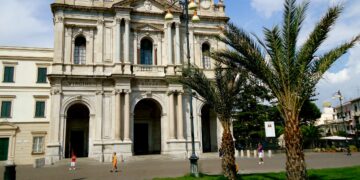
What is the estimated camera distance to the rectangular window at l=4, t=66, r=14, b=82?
33.2 m

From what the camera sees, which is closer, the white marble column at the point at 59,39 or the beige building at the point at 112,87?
the beige building at the point at 112,87

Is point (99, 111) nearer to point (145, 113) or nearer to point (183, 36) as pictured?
point (145, 113)

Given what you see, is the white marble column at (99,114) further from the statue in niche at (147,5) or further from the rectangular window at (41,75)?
the statue in niche at (147,5)

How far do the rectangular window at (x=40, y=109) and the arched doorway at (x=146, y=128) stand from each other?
370 inches

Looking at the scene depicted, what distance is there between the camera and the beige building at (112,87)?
96.3ft

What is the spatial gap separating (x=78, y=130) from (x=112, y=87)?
233 inches

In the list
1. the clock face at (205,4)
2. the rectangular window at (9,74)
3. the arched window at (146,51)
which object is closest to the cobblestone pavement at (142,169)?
the arched window at (146,51)

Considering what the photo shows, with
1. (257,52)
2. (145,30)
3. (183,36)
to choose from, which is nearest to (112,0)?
(145,30)

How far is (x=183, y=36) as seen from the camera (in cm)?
3438

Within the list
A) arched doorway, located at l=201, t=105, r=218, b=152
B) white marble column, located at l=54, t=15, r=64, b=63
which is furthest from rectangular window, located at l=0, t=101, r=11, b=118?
arched doorway, located at l=201, t=105, r=218, b=152

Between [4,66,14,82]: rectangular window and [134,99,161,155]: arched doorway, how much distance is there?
508 inches

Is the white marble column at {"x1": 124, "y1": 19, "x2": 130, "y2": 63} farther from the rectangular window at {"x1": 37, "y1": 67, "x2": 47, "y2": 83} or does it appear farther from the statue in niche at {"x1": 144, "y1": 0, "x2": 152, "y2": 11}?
the rectangular window at {"x1": 37, "y1": 67, "x2": 47, "y2": 83}

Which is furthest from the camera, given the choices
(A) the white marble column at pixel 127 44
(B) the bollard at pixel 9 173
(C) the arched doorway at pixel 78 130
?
(C) the arched doorway at pixel 78 130

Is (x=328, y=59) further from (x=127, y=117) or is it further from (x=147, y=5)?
(x=147, y=5)
